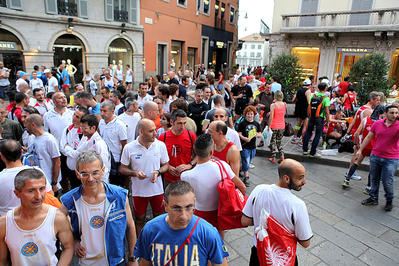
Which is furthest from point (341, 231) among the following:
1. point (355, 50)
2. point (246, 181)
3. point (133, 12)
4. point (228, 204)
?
point (133, 12)

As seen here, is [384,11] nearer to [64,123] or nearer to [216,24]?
[216,24]

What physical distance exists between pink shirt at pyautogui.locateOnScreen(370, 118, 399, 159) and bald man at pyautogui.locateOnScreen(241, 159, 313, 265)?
10.3 ft

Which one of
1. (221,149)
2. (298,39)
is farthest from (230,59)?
(221,149)

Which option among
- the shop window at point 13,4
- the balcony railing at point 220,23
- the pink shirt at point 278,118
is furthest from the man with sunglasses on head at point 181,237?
the balcony railing at point 220,23

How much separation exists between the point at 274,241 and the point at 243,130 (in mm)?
3376

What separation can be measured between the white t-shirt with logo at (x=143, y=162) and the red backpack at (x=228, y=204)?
3.24 feet

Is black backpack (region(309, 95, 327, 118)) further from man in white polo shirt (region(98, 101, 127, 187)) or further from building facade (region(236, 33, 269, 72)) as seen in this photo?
building facade (region(236, 33, 269, 72))

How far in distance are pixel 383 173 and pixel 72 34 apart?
56.8 ft

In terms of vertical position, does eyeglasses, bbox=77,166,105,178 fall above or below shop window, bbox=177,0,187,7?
below

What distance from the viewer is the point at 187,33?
963 inches

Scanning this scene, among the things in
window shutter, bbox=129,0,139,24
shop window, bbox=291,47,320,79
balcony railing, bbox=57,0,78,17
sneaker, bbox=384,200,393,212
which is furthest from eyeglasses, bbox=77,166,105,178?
shop window, bbox=291,47,320,79

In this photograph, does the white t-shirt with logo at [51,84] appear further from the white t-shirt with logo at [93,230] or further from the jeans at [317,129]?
the white t-shirt with logo at [93,230]

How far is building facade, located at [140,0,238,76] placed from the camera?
67.5ft

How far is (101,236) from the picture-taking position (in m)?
2.29
